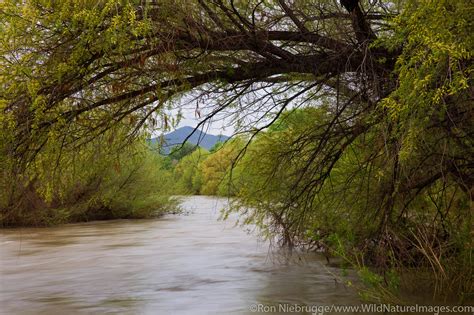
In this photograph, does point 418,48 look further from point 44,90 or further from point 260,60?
point 44,90

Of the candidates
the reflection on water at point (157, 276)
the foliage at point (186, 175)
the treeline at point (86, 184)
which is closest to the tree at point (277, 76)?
the treeline at point (86, 184)

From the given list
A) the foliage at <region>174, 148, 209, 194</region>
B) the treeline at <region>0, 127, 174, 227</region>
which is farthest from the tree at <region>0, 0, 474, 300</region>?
the foliage at <region>174, 148, 209, 194</region>

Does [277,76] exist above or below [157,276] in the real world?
above

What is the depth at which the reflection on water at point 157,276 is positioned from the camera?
7.45 metres

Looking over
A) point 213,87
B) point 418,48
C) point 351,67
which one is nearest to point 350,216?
point 351,67

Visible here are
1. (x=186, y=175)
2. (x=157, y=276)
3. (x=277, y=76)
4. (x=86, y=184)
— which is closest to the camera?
(x=277, y=76)

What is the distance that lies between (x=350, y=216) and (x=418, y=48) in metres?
3.74

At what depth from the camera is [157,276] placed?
9.73 meters

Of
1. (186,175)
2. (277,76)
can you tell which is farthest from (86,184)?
(277,76)

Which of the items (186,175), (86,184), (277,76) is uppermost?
(277,76)

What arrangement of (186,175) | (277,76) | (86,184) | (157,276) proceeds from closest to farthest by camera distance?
1. (277,76)
2. (157,276)
3. (86,184)
4. (186,175)

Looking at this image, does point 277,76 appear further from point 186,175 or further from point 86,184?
point 186,175

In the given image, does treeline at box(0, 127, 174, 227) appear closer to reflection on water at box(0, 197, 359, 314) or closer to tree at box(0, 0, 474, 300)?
tree at box(0, 0, 474, 300)

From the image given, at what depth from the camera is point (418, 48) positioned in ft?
16.2
